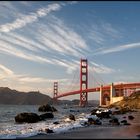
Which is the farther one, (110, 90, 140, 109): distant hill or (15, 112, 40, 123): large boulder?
(110, 90, 140, 109): distant hill

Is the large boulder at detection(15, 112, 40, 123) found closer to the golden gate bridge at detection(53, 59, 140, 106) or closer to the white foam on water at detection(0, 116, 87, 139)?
the white foam on water at detection(0, 116, 87, 139)

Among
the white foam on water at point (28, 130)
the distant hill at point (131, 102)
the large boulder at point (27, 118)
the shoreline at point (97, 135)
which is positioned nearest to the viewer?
the shoreline at point (97, 135)

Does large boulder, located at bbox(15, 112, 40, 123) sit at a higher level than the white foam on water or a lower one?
higher

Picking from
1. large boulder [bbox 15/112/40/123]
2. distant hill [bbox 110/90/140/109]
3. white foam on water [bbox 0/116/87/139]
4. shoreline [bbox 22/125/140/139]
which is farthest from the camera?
distant hill [bbox 110/90/140/109]

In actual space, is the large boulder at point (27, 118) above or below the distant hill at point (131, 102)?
below

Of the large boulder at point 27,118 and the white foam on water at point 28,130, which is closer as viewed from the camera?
the white foam on water at point 28,130

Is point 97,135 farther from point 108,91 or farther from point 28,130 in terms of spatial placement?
point 108,91

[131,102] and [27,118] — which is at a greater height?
[131,102]

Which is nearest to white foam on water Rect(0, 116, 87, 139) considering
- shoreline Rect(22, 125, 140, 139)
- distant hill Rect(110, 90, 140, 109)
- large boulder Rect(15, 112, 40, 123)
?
shoreline Rect(22, 125, 140, 139)

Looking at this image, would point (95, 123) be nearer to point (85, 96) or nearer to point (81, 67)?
point (85, 96)

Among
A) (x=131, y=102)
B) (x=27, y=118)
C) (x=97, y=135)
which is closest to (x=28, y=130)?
(x=97, y=135)

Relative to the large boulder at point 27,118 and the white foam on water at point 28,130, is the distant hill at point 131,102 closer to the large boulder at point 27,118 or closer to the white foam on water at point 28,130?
the large boulder at point 27,118

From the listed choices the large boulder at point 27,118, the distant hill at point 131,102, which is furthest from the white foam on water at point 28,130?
the distant hill at point 131,102
